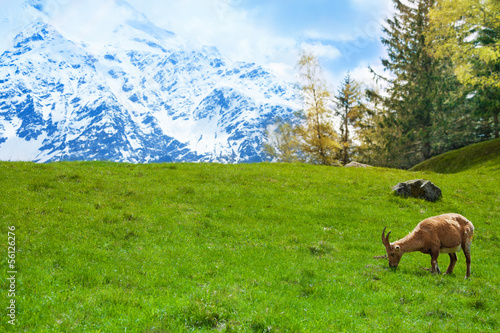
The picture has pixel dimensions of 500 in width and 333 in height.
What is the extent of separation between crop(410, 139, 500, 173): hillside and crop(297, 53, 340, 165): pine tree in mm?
14985

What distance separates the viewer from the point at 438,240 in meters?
12.8

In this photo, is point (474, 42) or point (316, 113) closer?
point (474, 42)

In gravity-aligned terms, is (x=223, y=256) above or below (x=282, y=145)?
below

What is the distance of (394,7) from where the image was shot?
189 ft

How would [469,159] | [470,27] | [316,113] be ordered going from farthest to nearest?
1. [316,113]
2. [469,159]
3. [470,27]

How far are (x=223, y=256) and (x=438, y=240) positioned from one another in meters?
8.84

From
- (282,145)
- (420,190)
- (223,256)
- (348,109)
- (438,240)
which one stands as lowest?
(223,256)

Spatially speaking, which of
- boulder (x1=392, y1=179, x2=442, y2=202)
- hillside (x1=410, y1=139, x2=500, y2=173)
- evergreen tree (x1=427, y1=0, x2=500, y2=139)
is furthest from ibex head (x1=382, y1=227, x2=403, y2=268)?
hillside (x1=410, y1=139, x2=500, y2=173)

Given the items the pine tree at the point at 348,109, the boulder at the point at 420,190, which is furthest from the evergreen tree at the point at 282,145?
the boulder at the point at 420,190

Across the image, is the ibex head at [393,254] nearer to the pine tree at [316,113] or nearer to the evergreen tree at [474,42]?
the evergreen tree at [474,42]

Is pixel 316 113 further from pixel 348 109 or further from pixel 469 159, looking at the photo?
pixel 469 159

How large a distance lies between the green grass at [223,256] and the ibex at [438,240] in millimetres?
795

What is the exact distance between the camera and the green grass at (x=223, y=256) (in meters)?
8.40

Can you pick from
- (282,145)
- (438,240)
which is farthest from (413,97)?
(438,240)
